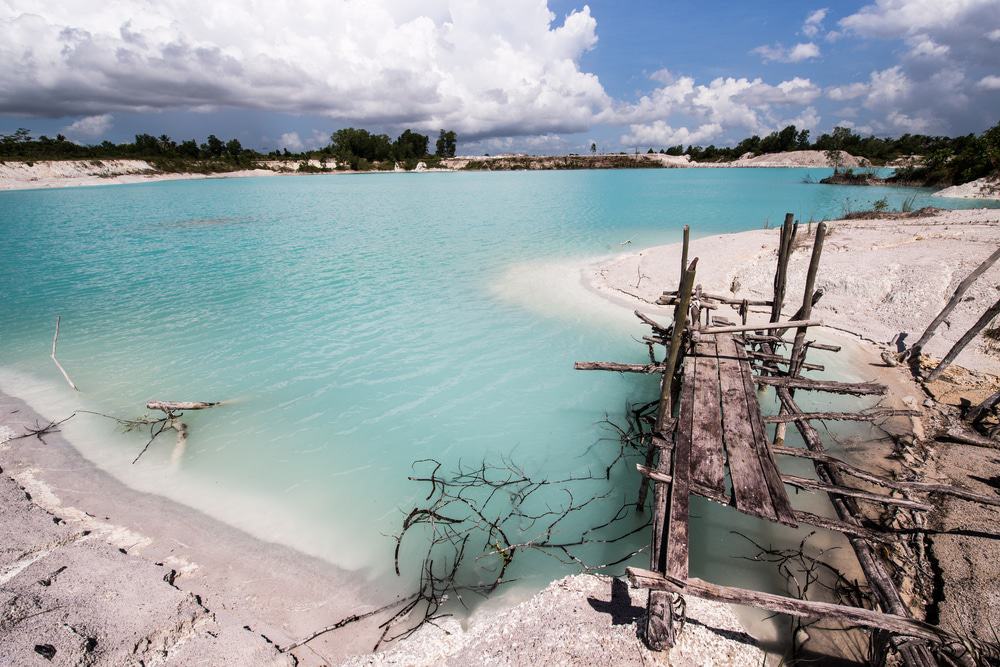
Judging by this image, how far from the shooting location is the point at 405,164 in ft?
444

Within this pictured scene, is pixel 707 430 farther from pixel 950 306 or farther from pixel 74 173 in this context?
pixel 74 173

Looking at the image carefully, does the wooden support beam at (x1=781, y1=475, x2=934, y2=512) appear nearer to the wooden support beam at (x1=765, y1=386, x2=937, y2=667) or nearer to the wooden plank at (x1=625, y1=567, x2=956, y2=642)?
the wooden support beam at (x1=765, y1=386, x2=937, y2=667)

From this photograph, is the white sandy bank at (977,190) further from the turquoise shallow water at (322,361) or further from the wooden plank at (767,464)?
the wooden plank at (767,464)

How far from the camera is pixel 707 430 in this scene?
5926 mm

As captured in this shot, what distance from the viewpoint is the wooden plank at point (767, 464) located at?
442 cm

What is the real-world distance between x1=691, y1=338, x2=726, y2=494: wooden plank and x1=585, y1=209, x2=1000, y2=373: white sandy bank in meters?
7.56

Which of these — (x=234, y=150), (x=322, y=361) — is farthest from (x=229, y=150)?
(x=322, y=361)

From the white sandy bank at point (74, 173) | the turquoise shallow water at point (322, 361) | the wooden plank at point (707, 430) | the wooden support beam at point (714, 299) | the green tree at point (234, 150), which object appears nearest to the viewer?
the wooden plank at point (707, 430)

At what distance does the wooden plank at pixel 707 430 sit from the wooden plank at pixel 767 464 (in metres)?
0.42

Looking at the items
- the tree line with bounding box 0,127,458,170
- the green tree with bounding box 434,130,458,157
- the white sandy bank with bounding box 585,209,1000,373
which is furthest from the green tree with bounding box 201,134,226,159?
the white sandy bank with bounding box 585,209,1000,373

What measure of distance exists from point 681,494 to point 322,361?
34.3 ft

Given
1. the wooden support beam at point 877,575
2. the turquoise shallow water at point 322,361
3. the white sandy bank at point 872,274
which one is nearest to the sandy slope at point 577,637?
the turquoise shallow water at point 322,361

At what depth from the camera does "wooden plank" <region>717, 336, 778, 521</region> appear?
15.0 ft

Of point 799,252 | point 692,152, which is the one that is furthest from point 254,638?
point 692,152
